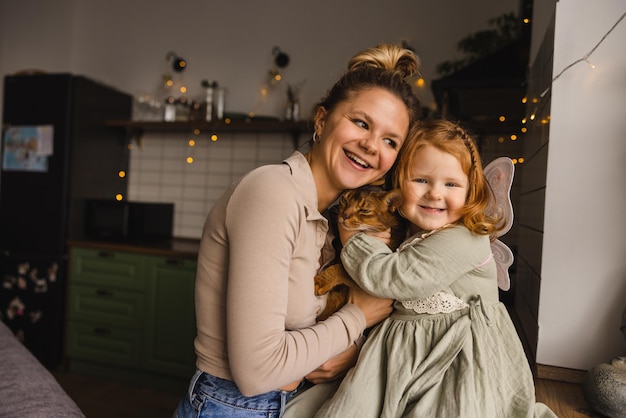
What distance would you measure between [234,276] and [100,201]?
10.1ft

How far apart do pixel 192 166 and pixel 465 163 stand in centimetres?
316

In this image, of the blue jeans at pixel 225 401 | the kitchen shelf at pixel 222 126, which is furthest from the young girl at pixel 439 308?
the kitchen shelf at pixel 222 126

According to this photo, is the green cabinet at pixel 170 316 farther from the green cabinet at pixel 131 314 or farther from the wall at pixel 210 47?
the wall at pixel 210 47

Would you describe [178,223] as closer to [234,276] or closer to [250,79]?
[250,79]

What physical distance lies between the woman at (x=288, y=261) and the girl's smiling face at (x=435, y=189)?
0.27 feet

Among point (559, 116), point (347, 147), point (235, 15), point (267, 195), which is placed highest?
point (235, 15)

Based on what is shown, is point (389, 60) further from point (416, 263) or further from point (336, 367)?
point (336, 367)

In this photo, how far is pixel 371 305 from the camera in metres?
1.21

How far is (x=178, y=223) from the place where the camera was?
13.5 feet

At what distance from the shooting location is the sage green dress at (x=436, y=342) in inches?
41.9

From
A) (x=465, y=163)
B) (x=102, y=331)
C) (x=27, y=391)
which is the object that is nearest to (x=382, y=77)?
(x=465, y=163)

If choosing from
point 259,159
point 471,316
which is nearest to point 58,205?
point 259,159

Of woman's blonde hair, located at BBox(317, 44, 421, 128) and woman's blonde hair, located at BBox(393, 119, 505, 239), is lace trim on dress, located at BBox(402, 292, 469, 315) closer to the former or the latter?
woman's blonde hair, located at BBox(393, 119, 505, 239)

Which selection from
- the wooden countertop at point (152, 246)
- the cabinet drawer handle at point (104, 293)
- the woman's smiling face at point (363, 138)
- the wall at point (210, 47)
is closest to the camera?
the woman's smiling face at point (363, 138)
